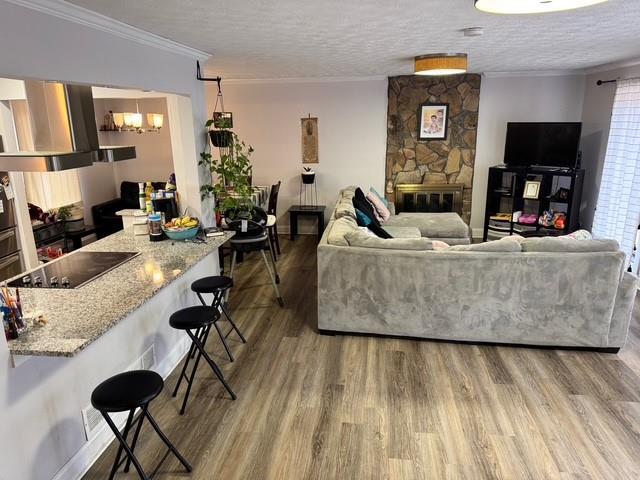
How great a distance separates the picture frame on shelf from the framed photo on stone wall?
1324 millimetres

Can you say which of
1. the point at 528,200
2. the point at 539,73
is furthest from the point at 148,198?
the point at 539,73

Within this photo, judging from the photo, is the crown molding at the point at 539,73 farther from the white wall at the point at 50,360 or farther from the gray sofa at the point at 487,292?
the white wall at the point at 50,360

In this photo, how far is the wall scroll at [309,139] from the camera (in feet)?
22.0

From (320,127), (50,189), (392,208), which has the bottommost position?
(392,208)

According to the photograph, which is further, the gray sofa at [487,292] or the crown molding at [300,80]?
the crown molding at [300,80]

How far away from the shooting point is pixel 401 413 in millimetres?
2852

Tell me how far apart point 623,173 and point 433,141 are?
8.01ft

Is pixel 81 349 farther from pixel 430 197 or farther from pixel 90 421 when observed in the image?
pixel 430 197

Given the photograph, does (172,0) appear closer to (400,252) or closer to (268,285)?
(400,252)

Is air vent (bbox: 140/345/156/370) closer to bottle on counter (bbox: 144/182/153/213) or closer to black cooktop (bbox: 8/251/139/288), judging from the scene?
black cooktop (bbox: 8/251/139/288)

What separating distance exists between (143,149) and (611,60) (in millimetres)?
6626

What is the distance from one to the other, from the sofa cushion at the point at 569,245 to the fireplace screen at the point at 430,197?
3.16 m

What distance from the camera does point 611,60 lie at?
484 centimetres

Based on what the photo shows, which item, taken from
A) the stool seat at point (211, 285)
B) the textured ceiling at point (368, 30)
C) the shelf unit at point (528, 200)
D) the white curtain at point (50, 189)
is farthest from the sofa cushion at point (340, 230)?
the white curtain at point (50, 189)
